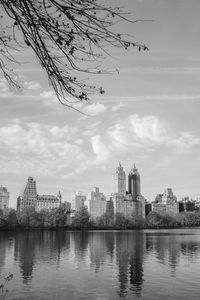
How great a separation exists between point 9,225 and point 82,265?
10090 cm

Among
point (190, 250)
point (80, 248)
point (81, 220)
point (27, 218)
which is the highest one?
point (27, 218)

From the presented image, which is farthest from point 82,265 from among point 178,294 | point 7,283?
point 178,294

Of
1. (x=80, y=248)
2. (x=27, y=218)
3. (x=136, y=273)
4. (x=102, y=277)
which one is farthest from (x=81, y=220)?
(x=102, y=277)

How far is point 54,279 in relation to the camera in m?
35.8

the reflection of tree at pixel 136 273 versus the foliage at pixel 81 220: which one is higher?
the foliage at pixel 81 220

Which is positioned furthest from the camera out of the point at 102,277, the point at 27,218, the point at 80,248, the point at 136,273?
the point at 27,218

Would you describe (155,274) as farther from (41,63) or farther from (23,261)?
(41,63)

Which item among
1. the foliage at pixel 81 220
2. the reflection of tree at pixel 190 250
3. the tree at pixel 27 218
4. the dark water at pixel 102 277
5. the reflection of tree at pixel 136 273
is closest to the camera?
the dark water at pixel 102 277

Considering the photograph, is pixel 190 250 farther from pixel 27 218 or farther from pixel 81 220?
pixel 81 220

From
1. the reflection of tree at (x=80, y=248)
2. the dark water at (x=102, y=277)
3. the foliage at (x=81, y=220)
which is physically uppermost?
the foliage at (x=81, y=220)

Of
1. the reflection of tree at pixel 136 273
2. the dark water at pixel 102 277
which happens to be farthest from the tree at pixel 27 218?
the reflection of tree at pixel 136 273

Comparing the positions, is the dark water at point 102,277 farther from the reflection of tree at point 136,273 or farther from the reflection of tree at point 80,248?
the reflection of tree at point 80,248

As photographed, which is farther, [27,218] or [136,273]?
[27,218]

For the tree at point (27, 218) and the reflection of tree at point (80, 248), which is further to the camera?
the tree at point (27, 218)
